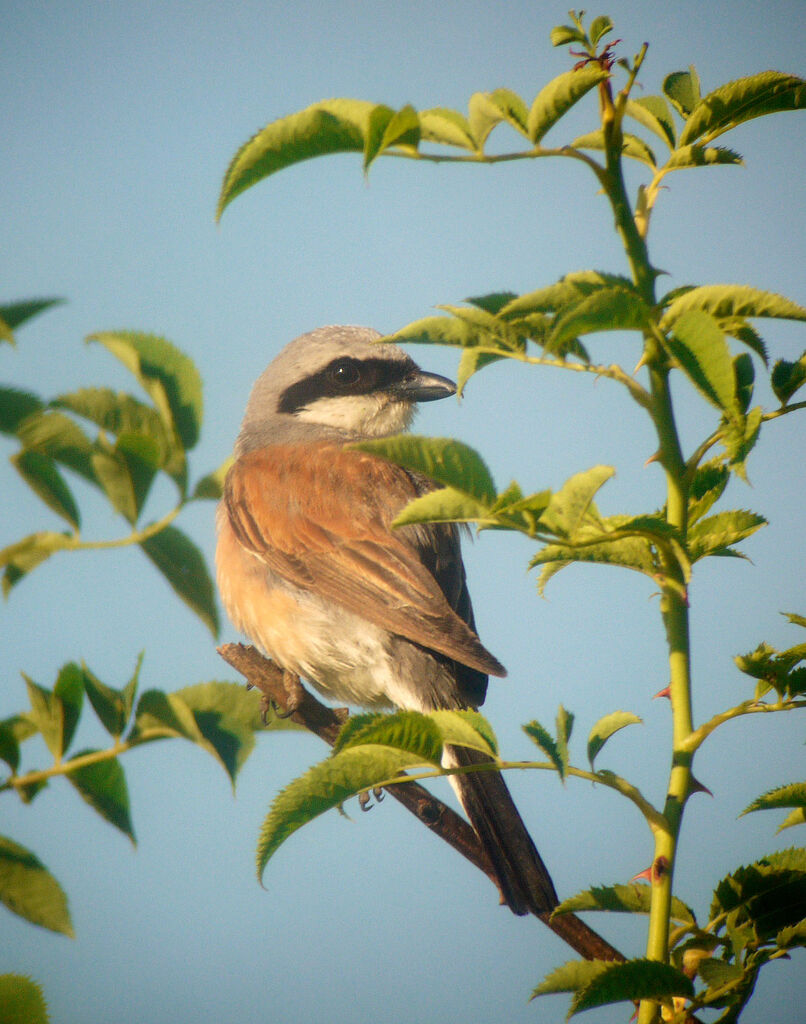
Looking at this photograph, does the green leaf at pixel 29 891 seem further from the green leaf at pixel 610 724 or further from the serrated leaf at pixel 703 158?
the serrated leaf at pixel 703 158

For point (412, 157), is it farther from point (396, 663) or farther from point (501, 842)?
point (396, 663)

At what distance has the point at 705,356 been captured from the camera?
1046 mm

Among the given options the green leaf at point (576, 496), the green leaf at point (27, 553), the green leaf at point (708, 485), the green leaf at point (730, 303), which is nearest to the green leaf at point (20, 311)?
the green leaf at point (27, 553)

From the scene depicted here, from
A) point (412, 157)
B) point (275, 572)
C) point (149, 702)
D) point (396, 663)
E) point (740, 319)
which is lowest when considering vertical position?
point (396, 663)

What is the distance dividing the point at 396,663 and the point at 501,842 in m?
0.70

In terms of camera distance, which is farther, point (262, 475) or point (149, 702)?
point (262, 475)

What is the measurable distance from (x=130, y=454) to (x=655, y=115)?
0.85 metres

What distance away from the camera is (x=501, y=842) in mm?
2303

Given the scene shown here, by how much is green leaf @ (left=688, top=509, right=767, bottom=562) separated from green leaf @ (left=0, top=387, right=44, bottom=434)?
0.76 meters

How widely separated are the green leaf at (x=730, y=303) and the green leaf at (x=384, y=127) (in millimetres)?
361

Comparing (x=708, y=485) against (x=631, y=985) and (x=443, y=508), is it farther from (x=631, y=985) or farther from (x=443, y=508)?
(x=631, y=985)

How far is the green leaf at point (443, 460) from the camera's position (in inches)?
39.4

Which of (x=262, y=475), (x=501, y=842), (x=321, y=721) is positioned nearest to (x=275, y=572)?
(x=262, y=475)

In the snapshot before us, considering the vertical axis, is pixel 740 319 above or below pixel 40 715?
above
